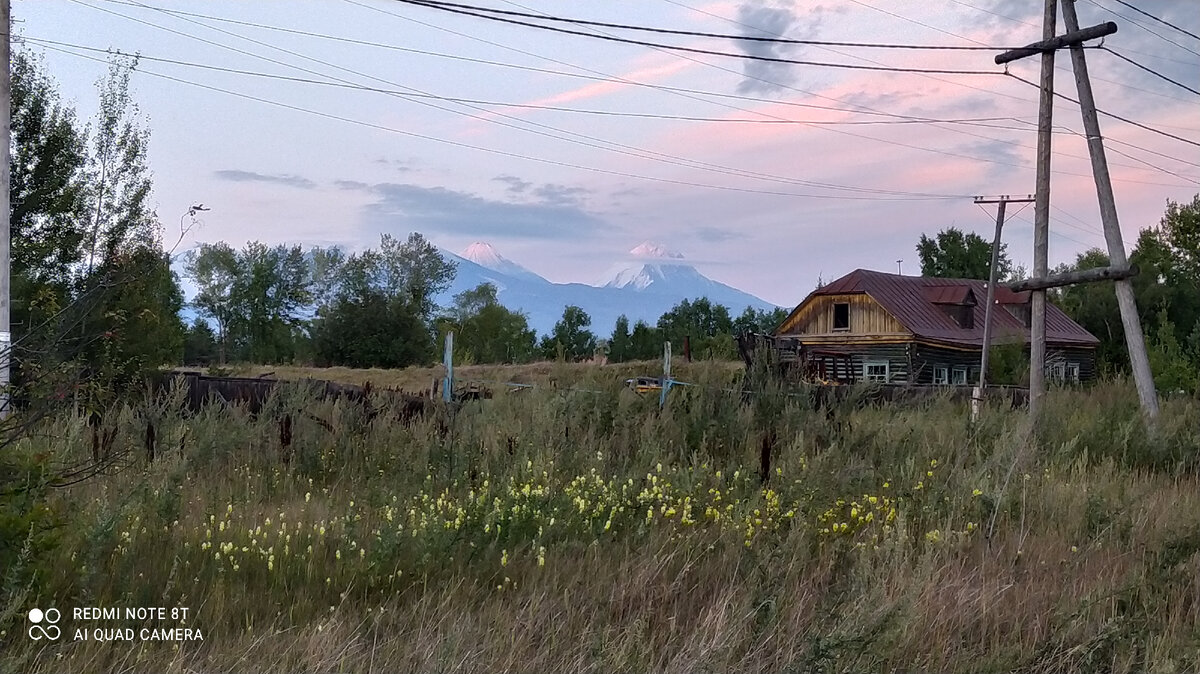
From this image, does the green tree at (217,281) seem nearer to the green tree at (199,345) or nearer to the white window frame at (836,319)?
the green tree at (199,345)

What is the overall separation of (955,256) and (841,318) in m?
30.6

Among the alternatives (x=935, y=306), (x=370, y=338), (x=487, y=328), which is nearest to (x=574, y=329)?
(x=487, y=328)

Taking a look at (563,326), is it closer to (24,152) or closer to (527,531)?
(24,152)

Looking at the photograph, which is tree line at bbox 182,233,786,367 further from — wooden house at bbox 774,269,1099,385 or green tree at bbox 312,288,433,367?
wooden house at bbox 774,269,1099,385

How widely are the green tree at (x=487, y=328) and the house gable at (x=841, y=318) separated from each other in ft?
102

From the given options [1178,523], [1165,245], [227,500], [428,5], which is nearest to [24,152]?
[428,5]

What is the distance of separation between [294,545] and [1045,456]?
708 centimetres

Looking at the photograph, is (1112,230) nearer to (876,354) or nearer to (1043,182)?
(1043,182)

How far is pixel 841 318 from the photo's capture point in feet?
154

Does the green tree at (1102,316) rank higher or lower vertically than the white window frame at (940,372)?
higher

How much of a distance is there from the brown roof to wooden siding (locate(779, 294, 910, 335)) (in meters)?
0.41

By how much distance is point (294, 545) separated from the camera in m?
4.80

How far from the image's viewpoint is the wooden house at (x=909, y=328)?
144 feet

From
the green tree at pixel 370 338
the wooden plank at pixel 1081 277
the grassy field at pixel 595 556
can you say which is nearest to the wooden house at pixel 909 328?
the green tree at pixel 370 338
